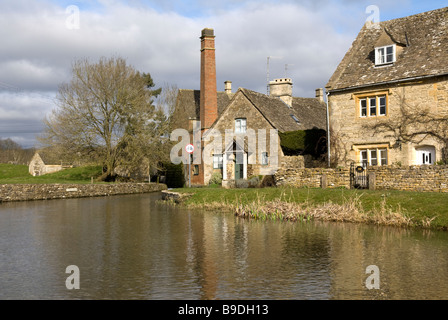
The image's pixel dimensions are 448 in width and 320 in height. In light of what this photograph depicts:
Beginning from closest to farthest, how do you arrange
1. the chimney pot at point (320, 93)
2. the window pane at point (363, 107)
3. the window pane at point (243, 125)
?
the window pane at point (363, 107) → the window pane at point (243, 125) → the chimney pot at point (320, 93)

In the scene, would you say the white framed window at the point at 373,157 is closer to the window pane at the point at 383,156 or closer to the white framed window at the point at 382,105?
the window pane at the point at 383,156

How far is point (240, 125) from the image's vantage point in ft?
116

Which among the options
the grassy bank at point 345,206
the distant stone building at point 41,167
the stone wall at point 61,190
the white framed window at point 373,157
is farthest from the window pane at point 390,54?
the distant stone building at point 41,167

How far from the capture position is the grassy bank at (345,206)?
15.5 m

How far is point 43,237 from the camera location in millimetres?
14492

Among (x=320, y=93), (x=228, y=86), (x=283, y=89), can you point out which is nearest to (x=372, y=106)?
(x=283, y=89)

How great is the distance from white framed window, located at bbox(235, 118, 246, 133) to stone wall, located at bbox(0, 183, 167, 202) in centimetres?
1113

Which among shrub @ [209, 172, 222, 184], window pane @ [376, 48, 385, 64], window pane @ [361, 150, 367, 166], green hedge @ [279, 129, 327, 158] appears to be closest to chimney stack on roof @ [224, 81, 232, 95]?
shrub @ [209, 172, 222, 184]

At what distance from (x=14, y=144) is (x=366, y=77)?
16721cm

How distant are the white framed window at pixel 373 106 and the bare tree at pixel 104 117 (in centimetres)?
2178

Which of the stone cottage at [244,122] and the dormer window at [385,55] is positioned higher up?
the dormer window at [385,55]

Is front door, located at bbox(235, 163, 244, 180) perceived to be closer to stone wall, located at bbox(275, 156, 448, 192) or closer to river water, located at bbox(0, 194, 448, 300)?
stone wall, located at bbox(275, 156, 448, 192)

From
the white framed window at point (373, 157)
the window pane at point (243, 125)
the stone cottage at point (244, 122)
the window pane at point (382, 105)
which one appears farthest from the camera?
the window pane at point (243, 125)
